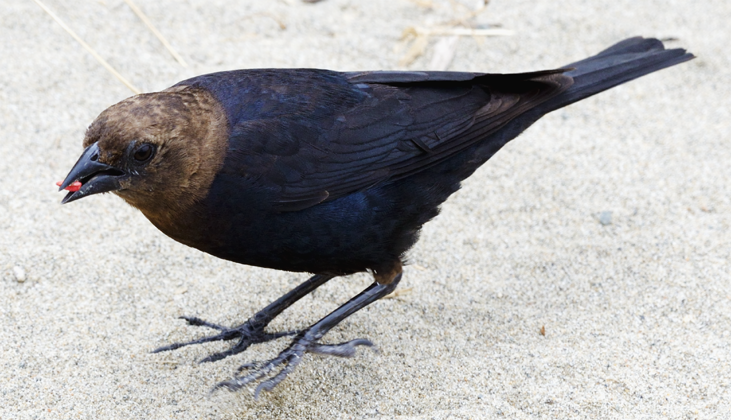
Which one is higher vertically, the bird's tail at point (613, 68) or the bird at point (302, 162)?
the bird's tail at point (613, 68)

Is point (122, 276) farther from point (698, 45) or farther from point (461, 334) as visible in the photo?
point (698, 45)

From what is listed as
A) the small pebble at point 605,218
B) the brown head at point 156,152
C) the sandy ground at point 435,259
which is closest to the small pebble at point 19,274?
the sandy ground at point 435,259

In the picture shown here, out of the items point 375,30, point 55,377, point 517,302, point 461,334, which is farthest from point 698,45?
point 55,377

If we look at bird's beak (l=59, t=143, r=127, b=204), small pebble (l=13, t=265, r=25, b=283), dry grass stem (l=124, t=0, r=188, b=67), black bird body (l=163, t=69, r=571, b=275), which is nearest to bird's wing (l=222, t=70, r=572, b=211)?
black bird body (l=163, t=69, r=571, b=275)

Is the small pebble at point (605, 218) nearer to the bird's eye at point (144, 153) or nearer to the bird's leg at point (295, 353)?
the bird's leg at point (295, 353)

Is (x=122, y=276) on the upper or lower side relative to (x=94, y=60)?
lower

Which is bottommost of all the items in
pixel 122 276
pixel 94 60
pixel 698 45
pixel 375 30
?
pixel 122 276

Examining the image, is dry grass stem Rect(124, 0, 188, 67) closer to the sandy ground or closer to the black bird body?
the sandy ground
